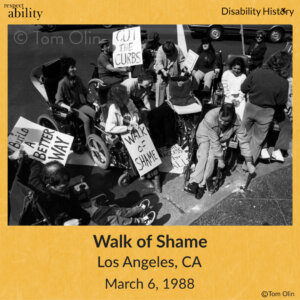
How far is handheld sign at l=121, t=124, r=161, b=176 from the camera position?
5141 millimetres

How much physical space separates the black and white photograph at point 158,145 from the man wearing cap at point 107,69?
2 centimetres

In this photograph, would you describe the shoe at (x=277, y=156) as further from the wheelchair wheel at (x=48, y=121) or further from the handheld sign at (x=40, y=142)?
the wheelchair wheel at (x=48, y=121)

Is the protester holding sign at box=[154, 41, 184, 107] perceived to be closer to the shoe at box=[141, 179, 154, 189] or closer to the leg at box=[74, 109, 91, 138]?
the leg at box=[74, 109, 91, 138]

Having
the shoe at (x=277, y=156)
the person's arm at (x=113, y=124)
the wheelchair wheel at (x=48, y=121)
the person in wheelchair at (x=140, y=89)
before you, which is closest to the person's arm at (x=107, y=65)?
the person in wheelchair at (x=140, y=89)

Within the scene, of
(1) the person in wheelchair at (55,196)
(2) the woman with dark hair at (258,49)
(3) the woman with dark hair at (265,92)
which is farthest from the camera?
(2) the woman with dark hair at (258,49)

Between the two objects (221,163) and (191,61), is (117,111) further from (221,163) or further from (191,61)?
(191,61)

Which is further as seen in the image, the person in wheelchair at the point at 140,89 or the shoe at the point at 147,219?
the person in wheelchair at the point at 140,89

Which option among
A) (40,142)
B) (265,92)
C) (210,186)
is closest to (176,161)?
(210,186)

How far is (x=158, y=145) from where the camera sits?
6.14m

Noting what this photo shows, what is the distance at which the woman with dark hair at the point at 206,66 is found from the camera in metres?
7.08

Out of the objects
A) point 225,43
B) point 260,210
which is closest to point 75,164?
point 260,210

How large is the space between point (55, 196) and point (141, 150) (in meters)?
1.75

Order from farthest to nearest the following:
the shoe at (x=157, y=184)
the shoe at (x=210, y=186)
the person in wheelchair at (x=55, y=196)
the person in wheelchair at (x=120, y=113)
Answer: the shoe at (x=157, y=184)
the shoe at (x=210, y=186)
the person in wheelchair at (x=120, y=113)
the person in wheelchair at (x=55, y=196)
